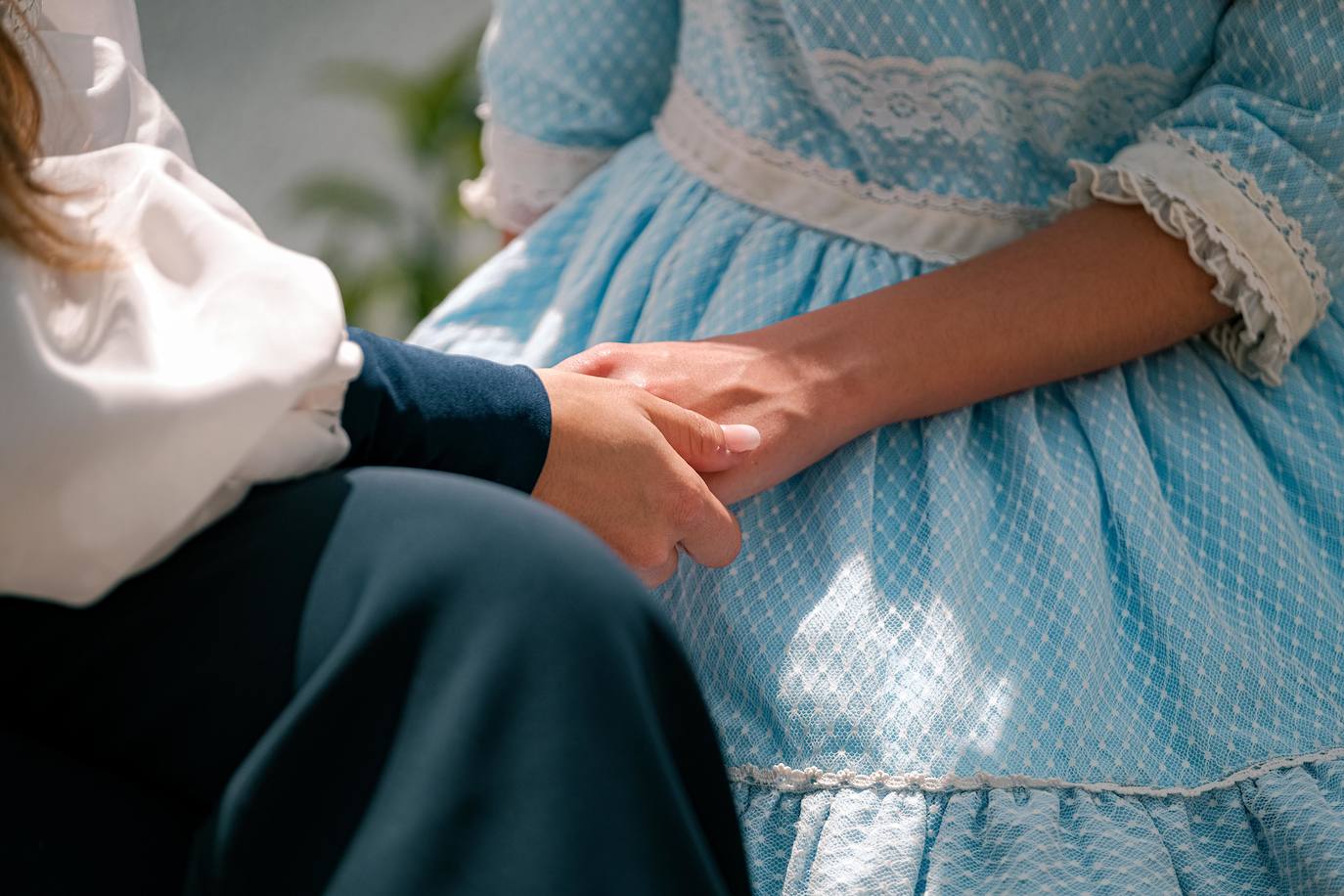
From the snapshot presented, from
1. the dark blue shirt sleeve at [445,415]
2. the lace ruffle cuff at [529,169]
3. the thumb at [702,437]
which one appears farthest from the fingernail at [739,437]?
the lace ruffle cuff at [529,169]

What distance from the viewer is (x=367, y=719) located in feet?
1.36

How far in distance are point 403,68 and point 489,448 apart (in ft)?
8.00

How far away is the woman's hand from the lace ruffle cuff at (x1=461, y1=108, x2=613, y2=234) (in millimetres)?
385

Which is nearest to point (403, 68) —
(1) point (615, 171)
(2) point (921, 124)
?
(1) point (615, 171)

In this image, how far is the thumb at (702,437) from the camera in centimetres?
68

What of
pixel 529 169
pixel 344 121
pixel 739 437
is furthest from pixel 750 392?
pixel 344 121

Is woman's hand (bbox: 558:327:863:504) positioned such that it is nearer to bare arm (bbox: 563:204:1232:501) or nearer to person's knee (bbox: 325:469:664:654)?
bare arm (bbox: 563:204:1232:501)

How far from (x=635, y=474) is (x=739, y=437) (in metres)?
0.08

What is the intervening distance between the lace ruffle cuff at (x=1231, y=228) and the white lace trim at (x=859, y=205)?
0.07 metres

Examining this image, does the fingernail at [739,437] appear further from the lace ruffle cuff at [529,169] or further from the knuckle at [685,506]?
the lace ruffle cuff at [529,169]

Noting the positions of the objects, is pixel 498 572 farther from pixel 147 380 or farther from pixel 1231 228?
pixel 1231 228

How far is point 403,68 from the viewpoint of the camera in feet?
9.16

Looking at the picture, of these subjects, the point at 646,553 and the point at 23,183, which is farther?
the point at 646,553

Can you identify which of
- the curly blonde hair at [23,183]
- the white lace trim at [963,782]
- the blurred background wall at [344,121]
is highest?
the curly blonde hair at [23,183]
